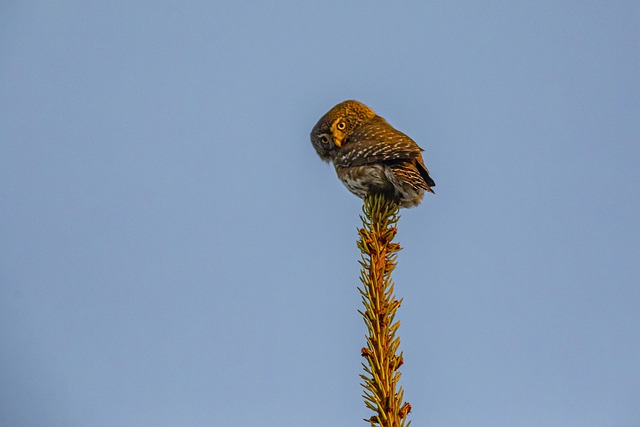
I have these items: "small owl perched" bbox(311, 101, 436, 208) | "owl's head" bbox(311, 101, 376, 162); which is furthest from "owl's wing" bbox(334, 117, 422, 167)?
"owl's head" bbox(311, 101, 376, 162)

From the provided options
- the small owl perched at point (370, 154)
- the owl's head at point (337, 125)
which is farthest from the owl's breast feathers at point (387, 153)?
the owl's head at point (337, 125)

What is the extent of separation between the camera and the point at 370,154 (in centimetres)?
547

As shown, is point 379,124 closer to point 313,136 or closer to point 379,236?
point 313,136

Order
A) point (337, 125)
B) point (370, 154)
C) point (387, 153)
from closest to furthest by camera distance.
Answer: point (387, 153)
point (370, 154)
point (337, 125)

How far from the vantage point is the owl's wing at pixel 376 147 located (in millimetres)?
5195

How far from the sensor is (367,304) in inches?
131

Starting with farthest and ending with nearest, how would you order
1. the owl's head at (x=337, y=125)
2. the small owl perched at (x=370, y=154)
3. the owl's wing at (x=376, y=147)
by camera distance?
the owl's head at (x=337, y=125) < the owl's wing at (x=376, y=147) < the small owl perched at (x=370, y=154)

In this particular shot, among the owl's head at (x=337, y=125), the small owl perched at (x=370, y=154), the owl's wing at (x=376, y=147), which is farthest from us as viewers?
the owl's head at (x=337, y=125)

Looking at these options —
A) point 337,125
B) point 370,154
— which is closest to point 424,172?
point 370,154

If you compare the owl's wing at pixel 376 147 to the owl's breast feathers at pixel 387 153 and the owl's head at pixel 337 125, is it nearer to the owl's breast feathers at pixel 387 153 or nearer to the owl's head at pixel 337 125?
the owl's breast feathers at pixel 387 153

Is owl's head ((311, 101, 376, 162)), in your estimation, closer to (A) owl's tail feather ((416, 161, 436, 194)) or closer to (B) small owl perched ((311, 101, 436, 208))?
(B) small owl perched ((311, 101, 436, 208))

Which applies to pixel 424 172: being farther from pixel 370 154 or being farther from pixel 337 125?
pixel 337 125

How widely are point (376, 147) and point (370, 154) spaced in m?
0.10

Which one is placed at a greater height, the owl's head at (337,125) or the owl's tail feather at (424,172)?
the owl's head at (337,125)
